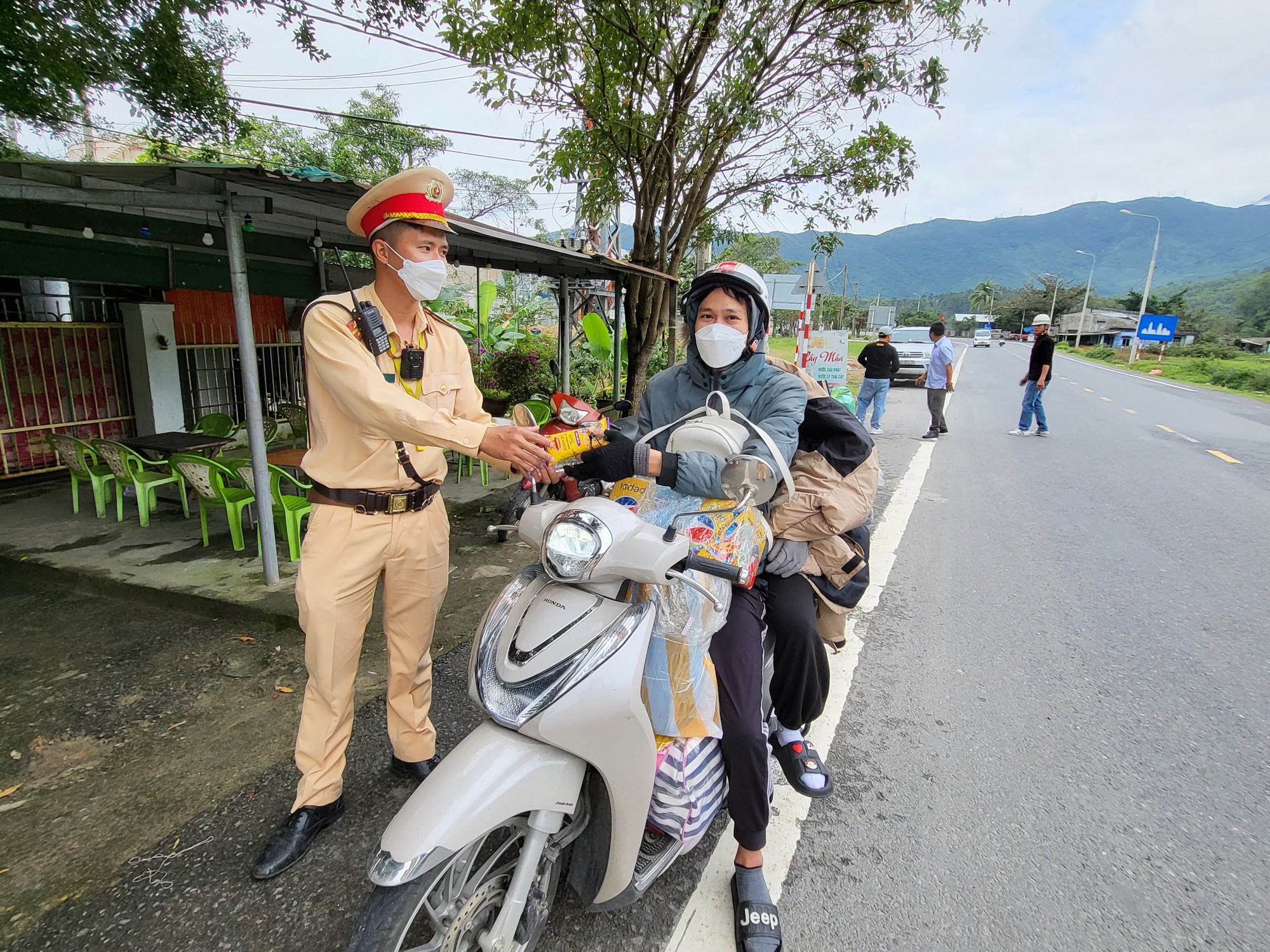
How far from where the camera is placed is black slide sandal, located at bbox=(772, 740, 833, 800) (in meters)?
2.26

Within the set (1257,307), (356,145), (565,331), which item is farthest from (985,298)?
(565,331)

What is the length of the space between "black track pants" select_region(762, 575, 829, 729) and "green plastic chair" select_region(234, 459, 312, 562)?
131 inches

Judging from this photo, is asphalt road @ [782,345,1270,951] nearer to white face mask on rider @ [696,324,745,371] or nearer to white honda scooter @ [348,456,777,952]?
white honda scooter @ [348,456,777,952]

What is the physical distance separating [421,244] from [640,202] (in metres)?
6.73

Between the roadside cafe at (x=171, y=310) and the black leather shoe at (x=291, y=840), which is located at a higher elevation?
the roadside cafe at (x=171, y=310)

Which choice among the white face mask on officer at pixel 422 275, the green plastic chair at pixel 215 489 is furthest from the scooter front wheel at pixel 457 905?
the green plastic chair at pixel 215 489

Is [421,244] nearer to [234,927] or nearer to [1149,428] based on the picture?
[234,927]

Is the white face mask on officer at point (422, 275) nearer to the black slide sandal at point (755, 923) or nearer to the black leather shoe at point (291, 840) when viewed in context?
the black leather shoe at point (291, 840)

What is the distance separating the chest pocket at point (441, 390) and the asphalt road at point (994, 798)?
1.40 meters

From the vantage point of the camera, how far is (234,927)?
5.97 feet

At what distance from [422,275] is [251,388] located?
2.54 metres

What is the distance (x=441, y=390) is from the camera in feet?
7.27

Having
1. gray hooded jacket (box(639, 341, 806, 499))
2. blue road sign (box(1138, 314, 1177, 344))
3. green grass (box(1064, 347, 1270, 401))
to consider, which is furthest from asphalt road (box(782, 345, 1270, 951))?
blue road sign (box(1138, 314, 1177, 344))

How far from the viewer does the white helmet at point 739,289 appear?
2051 mm
